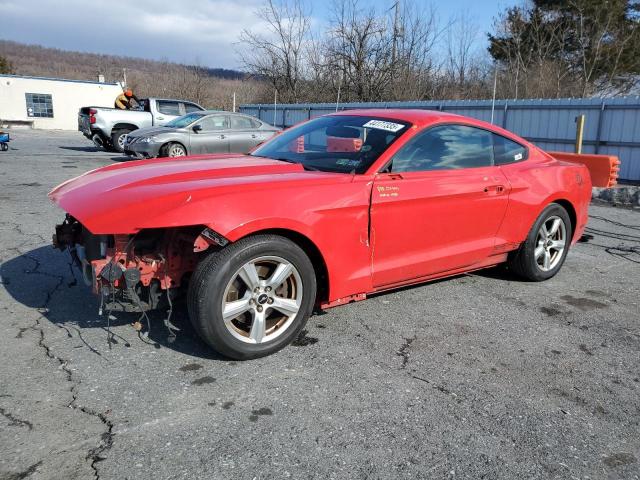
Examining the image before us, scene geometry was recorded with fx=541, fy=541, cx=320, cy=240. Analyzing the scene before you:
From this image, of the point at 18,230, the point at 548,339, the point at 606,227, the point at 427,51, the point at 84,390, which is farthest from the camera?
the point at 427,51

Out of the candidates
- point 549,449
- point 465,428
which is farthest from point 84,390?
point 549,449

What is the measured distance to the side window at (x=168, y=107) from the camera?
18.2m

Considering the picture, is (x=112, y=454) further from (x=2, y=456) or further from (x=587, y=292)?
(x=587, y=292)

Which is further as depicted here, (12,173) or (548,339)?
(12,173)

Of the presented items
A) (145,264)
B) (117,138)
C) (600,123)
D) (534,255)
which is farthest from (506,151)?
(117,138)

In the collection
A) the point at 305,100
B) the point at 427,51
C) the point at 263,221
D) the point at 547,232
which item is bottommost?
the point at 547,232

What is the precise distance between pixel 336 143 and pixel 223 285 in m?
1.68

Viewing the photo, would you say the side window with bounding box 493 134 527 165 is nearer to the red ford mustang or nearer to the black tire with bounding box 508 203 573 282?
the red ford mustang

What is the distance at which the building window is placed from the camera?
3766 cm

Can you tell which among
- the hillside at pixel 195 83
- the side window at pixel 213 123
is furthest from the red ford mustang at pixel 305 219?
the hillside at pixel 195 83

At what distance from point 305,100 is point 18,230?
22.9 m

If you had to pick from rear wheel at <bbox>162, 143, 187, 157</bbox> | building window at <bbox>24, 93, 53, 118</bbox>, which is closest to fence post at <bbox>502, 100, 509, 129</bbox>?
rear wheel at <bbox>162, 143, 187, 157</bbox>

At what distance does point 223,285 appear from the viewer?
10.3 ft

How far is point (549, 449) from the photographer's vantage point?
8.52 feet
